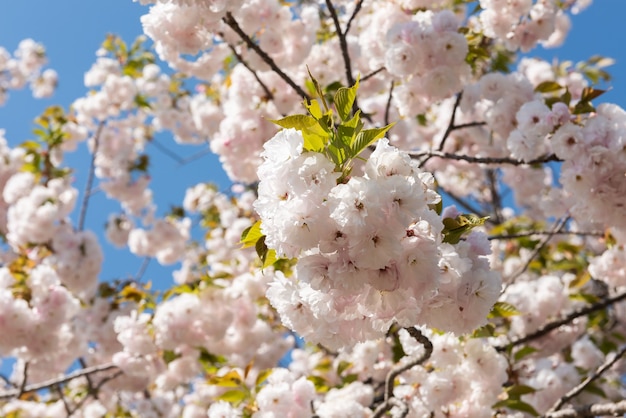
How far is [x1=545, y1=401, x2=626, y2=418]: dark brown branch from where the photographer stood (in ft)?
6.53

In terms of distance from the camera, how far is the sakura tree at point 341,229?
132cm

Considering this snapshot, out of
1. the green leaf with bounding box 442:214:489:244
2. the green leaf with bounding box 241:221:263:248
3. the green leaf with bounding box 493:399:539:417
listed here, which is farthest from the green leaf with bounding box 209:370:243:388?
the green leaf with bounding box 442:214:489:244

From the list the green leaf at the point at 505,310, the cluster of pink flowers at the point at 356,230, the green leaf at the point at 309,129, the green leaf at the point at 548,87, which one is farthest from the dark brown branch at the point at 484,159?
the green leaf at the point at 309,129

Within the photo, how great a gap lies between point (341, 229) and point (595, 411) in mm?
1536

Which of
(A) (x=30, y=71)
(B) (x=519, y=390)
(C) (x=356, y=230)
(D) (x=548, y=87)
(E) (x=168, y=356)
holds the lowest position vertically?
(C) (x=356, y=230)

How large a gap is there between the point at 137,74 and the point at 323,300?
586 cm

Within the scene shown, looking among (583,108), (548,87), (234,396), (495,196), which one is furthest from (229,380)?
(495,196)

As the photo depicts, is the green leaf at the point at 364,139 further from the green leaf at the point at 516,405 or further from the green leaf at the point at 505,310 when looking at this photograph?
the green leaf at the point at 516,405

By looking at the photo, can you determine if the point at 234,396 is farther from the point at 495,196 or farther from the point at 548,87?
the point at 495,196

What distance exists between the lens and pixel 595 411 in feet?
6.95

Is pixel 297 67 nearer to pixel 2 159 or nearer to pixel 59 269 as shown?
pixel 59 269

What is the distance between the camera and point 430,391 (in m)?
2.38

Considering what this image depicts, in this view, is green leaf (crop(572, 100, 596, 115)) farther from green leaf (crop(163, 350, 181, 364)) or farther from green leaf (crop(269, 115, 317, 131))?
green leaf (crop(163, 350, 181, 364))

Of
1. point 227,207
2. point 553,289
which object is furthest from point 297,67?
point 227,207
